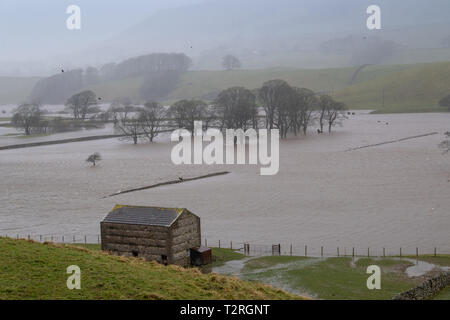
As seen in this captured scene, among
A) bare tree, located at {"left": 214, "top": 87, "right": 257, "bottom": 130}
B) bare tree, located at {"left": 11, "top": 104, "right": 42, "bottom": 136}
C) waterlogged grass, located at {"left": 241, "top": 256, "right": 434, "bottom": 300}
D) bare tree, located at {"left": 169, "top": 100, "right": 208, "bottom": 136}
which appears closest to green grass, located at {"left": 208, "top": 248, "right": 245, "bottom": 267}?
waterlogged grass, located at {"left": 241, "top": 256, "right": 434, "bottom": 300}

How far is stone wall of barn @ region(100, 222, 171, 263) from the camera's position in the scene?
2780 centimetres

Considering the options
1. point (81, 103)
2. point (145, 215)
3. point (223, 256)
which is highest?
point (81, 103)

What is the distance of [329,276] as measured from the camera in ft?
84.4

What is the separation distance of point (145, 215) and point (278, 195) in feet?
55.1

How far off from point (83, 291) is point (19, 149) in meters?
68.9

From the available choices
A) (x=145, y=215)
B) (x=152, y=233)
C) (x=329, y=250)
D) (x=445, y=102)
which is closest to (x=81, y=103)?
(x=445, y=102)

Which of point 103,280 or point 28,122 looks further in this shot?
point 28,122

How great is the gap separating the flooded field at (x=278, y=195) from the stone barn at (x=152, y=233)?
4.42 meters

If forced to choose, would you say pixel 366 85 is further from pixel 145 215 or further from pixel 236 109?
pixel 145 215

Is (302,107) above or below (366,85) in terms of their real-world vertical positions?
below

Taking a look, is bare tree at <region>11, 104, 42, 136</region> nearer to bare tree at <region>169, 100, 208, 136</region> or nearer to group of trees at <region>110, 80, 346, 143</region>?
group of trees at <region>110, 80, 346, 143</region>

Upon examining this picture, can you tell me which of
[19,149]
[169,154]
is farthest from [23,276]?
[19,149]

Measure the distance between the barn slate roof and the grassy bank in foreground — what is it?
4083 mm

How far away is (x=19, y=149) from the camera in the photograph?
8388 centimetres
